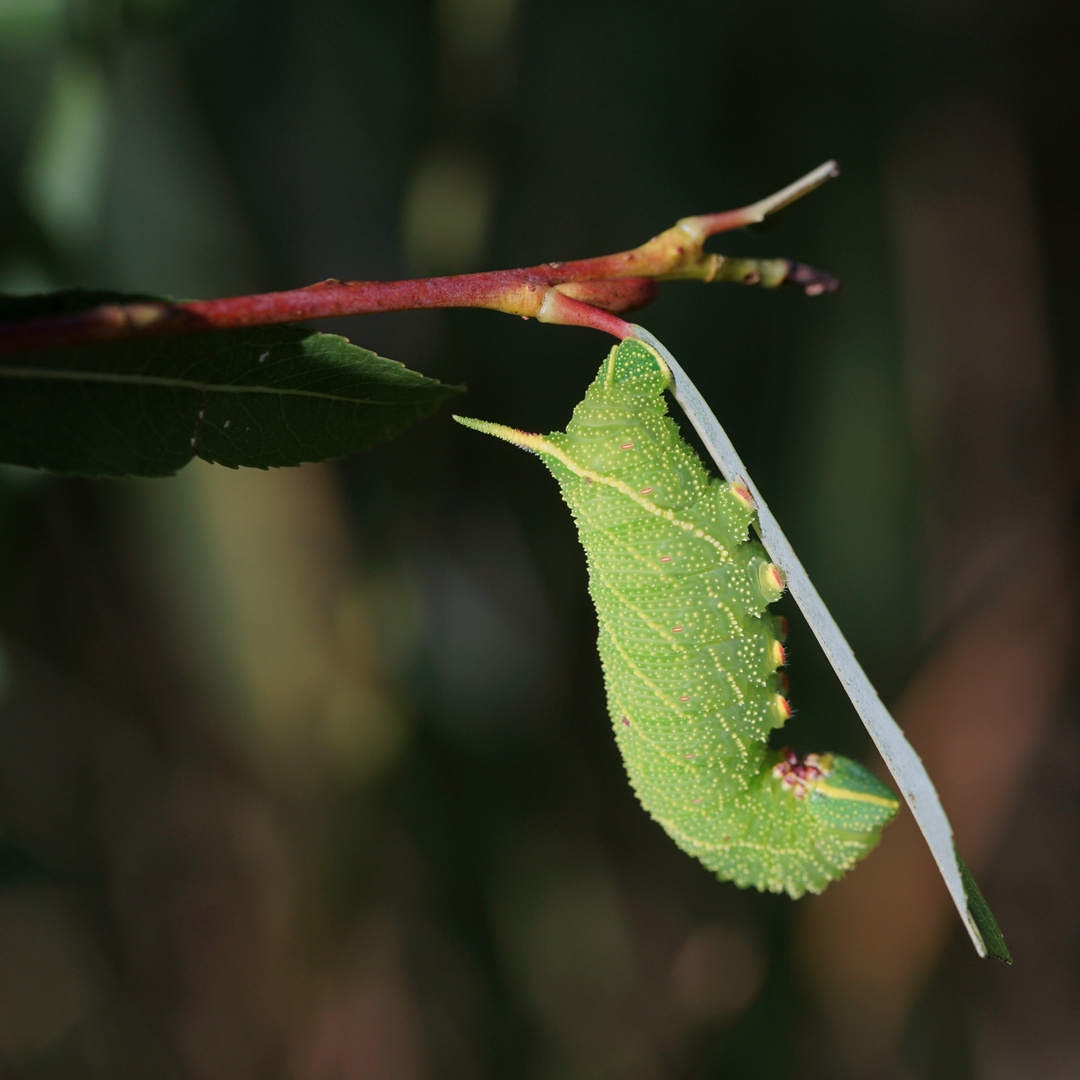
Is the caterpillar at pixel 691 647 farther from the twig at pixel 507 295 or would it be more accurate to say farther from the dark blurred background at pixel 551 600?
the dark blurred background at pixel 551 600

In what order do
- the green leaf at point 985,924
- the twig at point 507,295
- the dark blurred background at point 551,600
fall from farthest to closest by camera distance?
1. the dark blurred background at point 551,600
2. the green leaf at point 985,924
3. the twig at point 507,295

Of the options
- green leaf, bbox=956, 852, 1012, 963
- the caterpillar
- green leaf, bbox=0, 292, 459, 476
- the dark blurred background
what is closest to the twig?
green leaf, bbox=0, 292, 459, 476

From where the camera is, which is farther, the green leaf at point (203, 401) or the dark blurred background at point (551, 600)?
the dark blurred background at point (551, 600)

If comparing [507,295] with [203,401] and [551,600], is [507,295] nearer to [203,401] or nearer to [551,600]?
[203,401]

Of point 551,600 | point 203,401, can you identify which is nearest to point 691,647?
point 203,401

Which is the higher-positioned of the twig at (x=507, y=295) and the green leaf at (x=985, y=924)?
the twig at (x=507, y=295)

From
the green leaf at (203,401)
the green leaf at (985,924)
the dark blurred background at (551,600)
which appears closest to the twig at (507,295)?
the green leaf at (203,401)

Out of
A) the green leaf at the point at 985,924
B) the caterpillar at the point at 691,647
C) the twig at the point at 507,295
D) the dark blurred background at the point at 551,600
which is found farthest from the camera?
the dark blurred background at the point at 551,600

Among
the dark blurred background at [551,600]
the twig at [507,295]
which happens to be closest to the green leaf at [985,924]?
the twig at [507,295]
